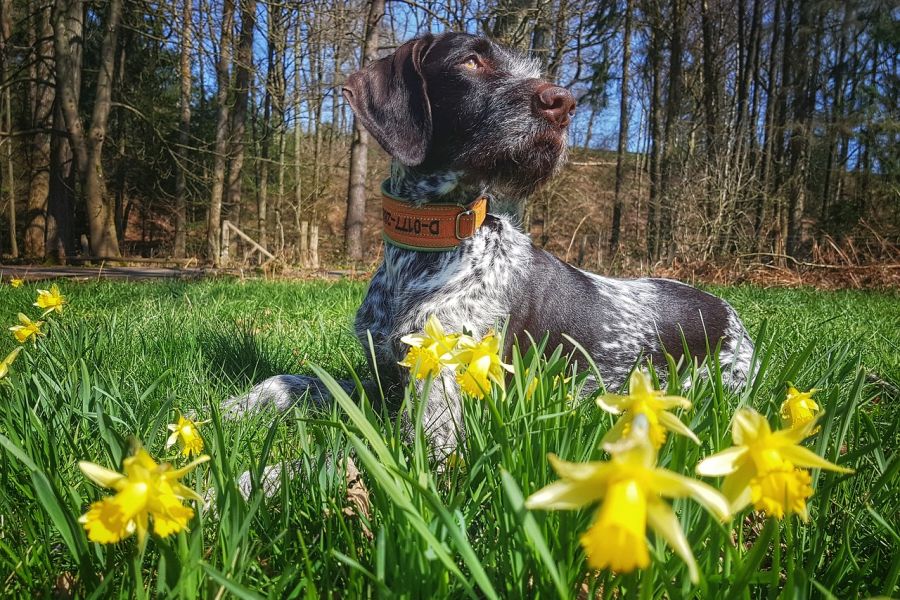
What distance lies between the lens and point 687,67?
1820cm

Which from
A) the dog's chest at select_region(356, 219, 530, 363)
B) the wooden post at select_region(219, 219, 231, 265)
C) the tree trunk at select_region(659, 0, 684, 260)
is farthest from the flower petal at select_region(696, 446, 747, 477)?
the tree trunk at select_region(659, 0, 684, 260)

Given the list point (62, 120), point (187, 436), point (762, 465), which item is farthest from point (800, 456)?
point (62, 120)

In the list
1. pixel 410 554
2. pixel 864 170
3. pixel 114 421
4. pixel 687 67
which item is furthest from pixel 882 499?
pixel 864 170

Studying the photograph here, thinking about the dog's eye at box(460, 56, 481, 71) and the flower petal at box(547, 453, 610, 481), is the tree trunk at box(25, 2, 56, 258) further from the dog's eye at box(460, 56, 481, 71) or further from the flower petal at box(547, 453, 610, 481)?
the flower petal at box(547, 453, 610, 481)

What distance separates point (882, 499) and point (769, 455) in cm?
102

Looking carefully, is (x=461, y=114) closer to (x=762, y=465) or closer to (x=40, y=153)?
(x=762, y=465)

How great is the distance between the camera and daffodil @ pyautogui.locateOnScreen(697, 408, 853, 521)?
0.64 meters

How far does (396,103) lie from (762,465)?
276 centimetres

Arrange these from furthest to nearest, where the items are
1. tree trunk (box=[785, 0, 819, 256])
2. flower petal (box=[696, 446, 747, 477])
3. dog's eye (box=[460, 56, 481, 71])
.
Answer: tree trunk (box=[785, 0, 819, 256]) → dog's eye (box=[460, 56, 481, 71]) → flower petal (box=[696, 446, 747, 477])

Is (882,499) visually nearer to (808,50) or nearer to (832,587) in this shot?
(832,587)

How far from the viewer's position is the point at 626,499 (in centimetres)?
53

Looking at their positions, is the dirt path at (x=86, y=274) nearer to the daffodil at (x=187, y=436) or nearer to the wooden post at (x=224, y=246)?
the wooden post at (x=224, y=246)

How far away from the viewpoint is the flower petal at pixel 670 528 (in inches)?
19.3

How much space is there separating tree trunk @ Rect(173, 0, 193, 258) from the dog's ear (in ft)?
37.4
